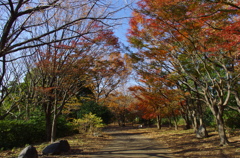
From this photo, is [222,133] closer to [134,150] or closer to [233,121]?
[134,150]

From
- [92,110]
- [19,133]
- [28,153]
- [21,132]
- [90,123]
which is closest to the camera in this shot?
[28,153]

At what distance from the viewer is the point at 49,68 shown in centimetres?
1023

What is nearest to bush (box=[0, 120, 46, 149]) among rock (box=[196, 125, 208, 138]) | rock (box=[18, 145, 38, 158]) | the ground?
the ground

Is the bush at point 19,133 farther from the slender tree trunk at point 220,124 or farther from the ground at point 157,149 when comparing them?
the slender tree trunk at point 220,124

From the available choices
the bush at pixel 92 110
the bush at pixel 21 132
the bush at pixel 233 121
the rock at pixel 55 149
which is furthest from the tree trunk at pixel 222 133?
the bush at pixel 92 110

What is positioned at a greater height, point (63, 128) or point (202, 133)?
point (63, 128)

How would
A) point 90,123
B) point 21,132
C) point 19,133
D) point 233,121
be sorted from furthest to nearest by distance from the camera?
point 90,123, point 233,121, point 21,132, point 19,133

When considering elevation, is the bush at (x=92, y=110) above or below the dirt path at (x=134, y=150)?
above

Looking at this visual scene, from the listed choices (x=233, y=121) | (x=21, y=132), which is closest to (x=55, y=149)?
(x=21, y=132)

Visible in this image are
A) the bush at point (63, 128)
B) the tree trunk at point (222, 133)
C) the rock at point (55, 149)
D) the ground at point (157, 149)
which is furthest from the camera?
the bush at point (63, 128)

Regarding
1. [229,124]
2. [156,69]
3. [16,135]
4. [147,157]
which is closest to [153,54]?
[156,69]

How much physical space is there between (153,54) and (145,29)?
1.77 metres

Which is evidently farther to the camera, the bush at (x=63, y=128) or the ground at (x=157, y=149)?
the bush at (x=63, y=128)

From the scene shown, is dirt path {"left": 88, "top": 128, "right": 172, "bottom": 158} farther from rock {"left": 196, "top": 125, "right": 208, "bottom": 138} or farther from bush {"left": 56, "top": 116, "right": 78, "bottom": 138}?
bush {"left": 56, "top": 116, "right": 78, "bottom": 138}
